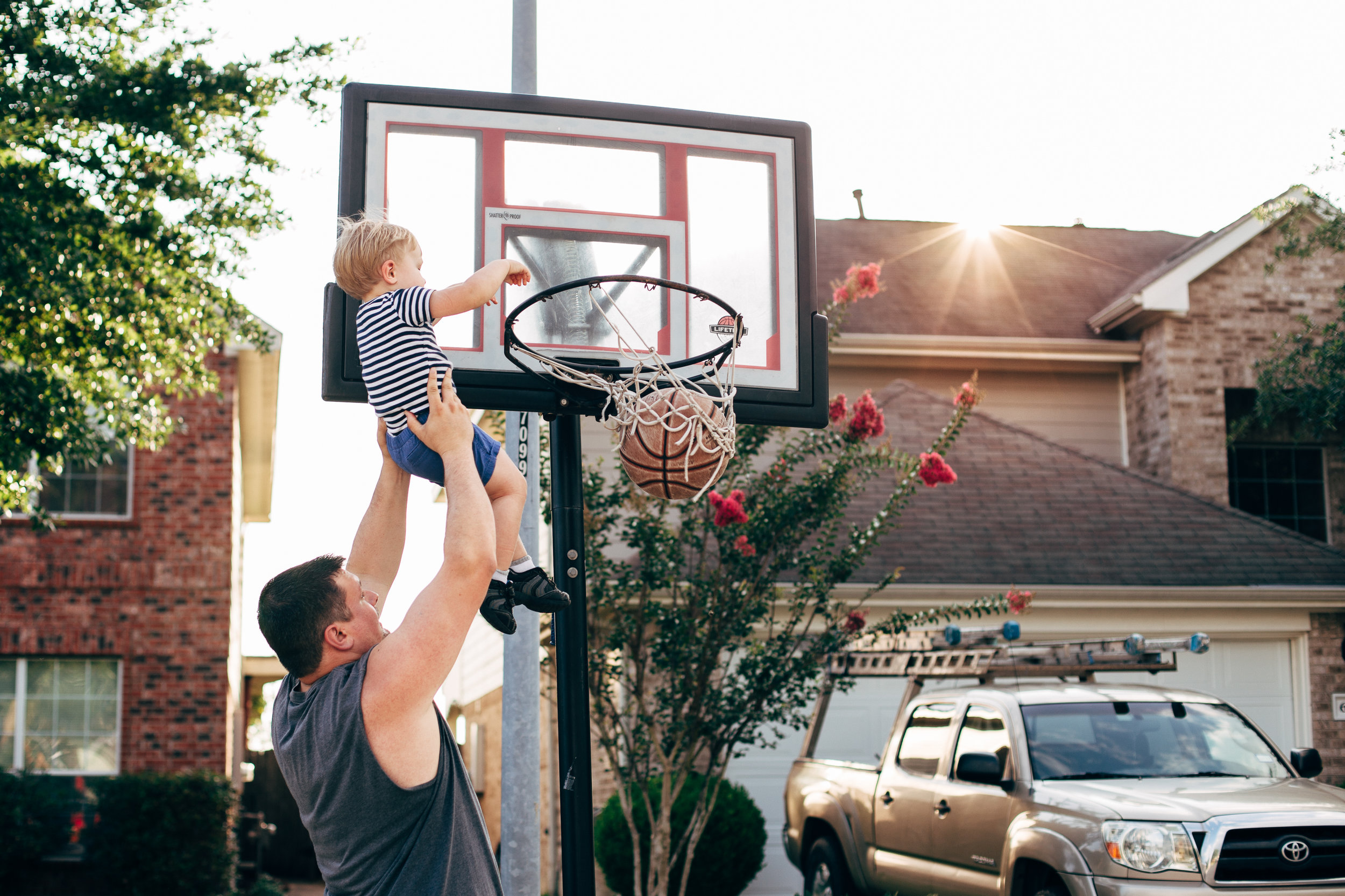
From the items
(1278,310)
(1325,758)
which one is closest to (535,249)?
(1325,758)

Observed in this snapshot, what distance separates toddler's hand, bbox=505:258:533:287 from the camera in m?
3.77

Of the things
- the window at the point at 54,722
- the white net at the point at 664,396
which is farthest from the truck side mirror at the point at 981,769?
the window at the point at 54,722

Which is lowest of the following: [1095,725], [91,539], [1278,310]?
[1095,725]

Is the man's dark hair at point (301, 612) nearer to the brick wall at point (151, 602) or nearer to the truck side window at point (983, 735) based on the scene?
the truck side window at point (983, 735)

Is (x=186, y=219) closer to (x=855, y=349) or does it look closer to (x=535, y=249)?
(x=535, y=249)

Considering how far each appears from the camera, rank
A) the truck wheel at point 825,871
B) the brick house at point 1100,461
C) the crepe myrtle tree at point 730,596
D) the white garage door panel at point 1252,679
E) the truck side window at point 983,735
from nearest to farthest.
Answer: the truck side window at point 983,735 → the crepe myrtle tree at point 730,596 → the truck wheel at point 825,871 → the brick house at point 1100,461 → the white garage door panel at point 1252,679

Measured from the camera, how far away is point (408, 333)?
3637mm

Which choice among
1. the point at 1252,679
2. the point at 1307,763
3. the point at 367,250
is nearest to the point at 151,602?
the point at 1307,763

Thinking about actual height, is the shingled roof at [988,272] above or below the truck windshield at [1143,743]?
above

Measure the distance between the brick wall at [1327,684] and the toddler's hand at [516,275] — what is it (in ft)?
44.3

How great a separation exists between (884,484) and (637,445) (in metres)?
11.8

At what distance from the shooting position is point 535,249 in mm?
5242

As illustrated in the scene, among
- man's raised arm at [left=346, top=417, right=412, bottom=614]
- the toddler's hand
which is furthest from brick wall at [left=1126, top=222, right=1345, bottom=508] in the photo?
man's raised arm at [left=346, top=417, right=412, bottom=614]

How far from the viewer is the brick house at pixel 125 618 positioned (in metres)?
15.2
